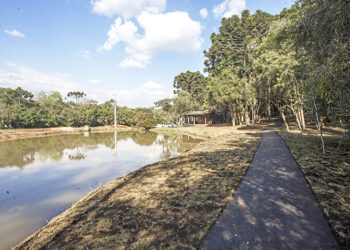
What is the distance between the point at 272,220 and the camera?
2729 millimetres

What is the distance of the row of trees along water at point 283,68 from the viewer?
3.26 meters

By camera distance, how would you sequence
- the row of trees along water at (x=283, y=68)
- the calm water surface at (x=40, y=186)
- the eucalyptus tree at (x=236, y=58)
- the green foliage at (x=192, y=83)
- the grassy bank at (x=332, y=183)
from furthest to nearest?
1. the green foliage at (x=192, y=83)
2. the eucalyptus tree at (x=236, y=58)
3. the calm water surface at (x=40, y=186)
4. the row of trees along water at (x=283, y=68)
5. the grassy bank at (x=332, y=183)

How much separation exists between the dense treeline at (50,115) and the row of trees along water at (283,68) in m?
7.54

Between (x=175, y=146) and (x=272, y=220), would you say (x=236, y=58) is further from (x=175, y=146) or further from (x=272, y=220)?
(x=272, y=220)

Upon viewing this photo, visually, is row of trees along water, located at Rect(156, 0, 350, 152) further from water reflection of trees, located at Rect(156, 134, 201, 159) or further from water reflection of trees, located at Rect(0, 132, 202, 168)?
water reflection of trees, located at Rect(0, 132, 202, 168)

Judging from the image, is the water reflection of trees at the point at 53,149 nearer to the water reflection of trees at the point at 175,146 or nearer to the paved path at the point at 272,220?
the water reflection of trees at the point at 175,146

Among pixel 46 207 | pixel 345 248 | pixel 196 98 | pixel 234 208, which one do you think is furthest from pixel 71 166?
pixel 196 98

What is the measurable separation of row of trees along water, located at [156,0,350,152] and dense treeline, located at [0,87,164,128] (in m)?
7.54

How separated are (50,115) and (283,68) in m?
41.7

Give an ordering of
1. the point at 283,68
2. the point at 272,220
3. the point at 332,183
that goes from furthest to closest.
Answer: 1. the point at 283,68
2. the point at 332,183
3. the point at 272,220

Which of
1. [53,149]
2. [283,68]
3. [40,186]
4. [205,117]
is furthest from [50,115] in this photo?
[283,68]

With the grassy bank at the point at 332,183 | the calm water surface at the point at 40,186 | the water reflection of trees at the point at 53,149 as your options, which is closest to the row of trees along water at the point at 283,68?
the grassy bank at the point at 332,183

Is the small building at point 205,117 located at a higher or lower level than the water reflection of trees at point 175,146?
higher

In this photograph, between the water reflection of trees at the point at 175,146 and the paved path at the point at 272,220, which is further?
the water reflection of trees at the point at 175,146
